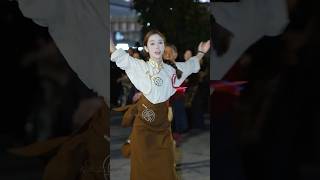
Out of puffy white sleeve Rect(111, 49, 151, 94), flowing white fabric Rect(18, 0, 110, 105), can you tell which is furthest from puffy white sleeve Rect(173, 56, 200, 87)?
flowing white fabric Rect(18, 0, 110, 105)

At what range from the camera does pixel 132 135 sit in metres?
3.94

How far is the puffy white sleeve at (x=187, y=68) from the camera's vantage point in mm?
3934

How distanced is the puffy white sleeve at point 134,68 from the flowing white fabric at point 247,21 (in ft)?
1.77

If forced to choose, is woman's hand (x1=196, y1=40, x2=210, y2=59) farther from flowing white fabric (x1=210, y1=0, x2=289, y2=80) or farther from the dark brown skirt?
the dark brown skirt

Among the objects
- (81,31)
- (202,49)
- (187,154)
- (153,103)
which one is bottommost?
(187,154)

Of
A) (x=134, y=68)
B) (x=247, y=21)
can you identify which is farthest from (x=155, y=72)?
(x=247, y=21)

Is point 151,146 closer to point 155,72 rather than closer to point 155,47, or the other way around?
point 155,72

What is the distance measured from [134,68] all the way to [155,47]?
9.3 inches

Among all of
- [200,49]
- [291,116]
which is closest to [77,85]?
[200,49]

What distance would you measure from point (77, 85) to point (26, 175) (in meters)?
0.85

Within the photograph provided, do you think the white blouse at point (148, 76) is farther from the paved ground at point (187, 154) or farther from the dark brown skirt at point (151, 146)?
the paved ground at point (187, 154)

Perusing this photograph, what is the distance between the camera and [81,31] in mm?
3848

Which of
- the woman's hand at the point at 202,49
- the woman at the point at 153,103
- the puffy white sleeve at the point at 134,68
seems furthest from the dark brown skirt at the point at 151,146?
the woman's hand at the point at 202,49

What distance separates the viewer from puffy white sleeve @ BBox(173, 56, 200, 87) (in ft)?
12.9
